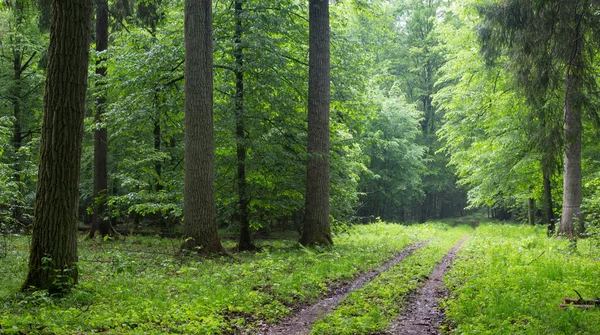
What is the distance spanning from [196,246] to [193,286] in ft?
8.50

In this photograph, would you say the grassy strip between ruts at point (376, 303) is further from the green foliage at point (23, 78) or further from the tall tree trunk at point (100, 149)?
the green foliage at point (23, 78)

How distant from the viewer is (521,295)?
627cm

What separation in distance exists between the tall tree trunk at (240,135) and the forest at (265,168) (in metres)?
0.05

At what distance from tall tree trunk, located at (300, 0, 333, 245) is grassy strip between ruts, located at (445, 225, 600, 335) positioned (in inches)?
148

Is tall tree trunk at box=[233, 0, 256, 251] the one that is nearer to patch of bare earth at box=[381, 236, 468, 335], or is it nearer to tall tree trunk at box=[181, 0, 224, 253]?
tall tree trunk at box=[181, 0, 224, 253]

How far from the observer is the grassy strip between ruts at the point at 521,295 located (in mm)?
5086

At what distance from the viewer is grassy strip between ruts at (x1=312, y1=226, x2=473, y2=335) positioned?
17.6 feet

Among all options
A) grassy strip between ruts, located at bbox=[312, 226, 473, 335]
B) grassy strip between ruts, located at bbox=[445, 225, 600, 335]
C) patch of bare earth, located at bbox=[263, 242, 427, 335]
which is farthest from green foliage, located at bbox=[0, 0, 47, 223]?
grassy strip between ruts, located at bbox=[445, 225, 600, 335]

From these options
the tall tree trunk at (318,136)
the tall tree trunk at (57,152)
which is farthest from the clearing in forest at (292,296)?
the tall tree trunk at (318,136)

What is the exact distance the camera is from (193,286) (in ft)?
21.8

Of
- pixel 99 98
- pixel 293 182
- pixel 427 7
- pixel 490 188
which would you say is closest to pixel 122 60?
pixel 99 98

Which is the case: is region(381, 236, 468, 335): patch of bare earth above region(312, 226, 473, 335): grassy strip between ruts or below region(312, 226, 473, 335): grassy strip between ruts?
below

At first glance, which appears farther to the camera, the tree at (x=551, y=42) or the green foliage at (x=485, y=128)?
the green foliage at (x=485, y=128)

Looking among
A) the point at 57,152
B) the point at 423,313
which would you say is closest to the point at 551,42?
the point at 423,313
